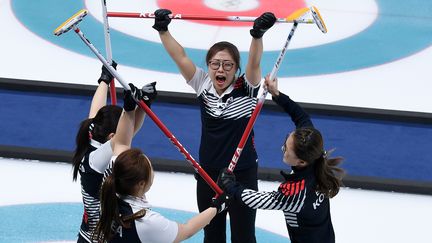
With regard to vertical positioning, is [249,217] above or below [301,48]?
below

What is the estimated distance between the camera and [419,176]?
7418 millimetres

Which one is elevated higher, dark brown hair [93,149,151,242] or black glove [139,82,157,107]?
black glove [139,82,157,107]

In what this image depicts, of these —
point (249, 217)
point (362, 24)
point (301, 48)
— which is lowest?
point (249, 217)

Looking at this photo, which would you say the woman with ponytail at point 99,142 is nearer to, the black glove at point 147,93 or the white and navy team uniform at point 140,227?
the black glove at point 147,93

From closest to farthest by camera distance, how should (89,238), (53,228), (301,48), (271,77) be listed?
(89,238) → (271,77) → (53,228) → (301,48)

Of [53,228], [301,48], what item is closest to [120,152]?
[53,228]

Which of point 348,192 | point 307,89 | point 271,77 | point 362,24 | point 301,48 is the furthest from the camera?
point 362,24

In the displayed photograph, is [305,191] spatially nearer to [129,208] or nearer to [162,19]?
[129,208]

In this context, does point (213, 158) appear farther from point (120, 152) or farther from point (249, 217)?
point (120, 152)

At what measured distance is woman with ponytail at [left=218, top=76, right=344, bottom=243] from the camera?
14.8 feet

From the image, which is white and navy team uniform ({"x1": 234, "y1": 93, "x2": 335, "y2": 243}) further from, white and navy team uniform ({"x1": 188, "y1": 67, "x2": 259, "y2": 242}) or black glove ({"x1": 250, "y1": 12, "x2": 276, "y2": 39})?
black glove ({"x1": 250, "y1": 12, "x2": 276, "y2": 39})

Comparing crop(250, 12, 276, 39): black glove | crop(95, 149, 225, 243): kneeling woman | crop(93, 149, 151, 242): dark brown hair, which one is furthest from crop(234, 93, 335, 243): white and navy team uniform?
crop(250, 12, 276, 39): black glove

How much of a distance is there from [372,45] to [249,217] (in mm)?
5529

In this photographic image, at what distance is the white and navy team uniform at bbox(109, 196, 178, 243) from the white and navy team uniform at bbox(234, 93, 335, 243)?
0.73 metres
